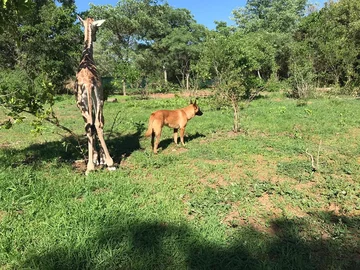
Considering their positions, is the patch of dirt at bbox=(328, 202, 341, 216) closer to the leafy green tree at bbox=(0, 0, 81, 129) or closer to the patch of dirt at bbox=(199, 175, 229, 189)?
the patch of dirt at bbox=(199, 175, 229, 189)

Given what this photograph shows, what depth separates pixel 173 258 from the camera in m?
3.06

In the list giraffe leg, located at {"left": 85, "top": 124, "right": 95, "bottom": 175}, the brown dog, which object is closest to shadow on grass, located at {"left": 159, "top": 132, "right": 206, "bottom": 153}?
the brown dog

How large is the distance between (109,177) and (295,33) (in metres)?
34.0

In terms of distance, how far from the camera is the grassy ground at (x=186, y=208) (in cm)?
308

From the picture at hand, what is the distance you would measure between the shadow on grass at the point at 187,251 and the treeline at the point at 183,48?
2.97 m

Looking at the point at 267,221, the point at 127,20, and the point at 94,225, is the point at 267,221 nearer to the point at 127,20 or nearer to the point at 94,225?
the point at 94,225

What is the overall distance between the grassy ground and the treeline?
1719mm

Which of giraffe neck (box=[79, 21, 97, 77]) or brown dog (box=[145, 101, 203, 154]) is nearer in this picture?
giraffe neck (box=[79, 21, 97, 77])

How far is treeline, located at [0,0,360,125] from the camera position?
56.9 ft

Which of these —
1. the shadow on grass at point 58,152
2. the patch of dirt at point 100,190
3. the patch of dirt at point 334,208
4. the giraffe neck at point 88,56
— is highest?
the giraffe neck at point 88,56

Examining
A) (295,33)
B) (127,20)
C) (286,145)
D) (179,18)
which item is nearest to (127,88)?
(127,20)

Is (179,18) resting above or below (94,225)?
above

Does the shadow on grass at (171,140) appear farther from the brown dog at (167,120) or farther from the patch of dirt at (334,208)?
the patch of dirt at (334,208)

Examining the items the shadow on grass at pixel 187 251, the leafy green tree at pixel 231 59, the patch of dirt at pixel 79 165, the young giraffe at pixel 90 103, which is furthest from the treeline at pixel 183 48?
the shadow on grass at pixel 187 251
